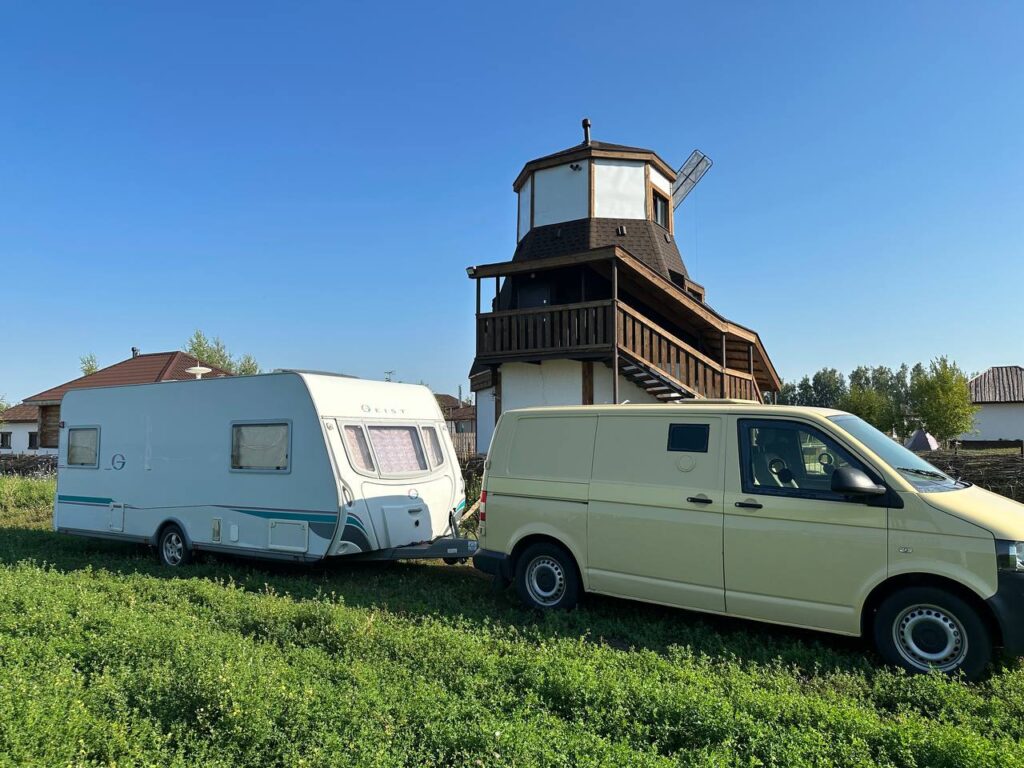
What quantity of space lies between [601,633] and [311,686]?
8.55 feet

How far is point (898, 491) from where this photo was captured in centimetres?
516

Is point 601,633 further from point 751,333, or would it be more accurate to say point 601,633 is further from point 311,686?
point 751,333

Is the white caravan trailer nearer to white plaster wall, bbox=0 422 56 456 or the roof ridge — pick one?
the roof ridge

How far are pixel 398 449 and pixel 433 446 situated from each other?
0.74 meters

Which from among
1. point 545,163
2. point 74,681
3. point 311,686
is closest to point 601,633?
point 311,686

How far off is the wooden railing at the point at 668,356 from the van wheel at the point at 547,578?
9.97 meters

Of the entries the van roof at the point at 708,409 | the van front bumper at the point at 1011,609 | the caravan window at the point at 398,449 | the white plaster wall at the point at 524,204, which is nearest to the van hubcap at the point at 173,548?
the caravan window at the point at 398,449

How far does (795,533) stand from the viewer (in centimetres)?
545

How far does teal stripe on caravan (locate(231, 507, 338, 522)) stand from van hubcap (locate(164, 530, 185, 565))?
4.66 ft

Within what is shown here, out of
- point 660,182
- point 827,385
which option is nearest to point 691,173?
point 660,182

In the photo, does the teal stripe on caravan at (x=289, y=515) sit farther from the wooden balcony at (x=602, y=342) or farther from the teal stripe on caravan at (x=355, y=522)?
the wooden balcony at (x=602, y=342)

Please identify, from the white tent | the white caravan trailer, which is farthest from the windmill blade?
the white caravan trailer

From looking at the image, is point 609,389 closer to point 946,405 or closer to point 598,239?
point 598,239

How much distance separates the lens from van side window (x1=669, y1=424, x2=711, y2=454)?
6090 millimetres
